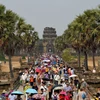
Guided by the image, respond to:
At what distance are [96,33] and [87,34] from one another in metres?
4.98

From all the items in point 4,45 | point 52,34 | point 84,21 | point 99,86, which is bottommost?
point 99,86

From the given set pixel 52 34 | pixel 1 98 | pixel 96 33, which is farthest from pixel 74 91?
pixel 52 34

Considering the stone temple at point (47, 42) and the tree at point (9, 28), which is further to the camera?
the stone temple at point (47, 42)

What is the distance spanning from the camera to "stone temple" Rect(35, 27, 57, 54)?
154375 mm

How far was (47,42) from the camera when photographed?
6147 inches

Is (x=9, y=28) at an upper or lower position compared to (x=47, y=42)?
lower

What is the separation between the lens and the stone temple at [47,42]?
15438 centimetres

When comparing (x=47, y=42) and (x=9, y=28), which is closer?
(x=9, y=28)

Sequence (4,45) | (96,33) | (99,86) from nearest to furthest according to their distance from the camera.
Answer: (99,86) < (96,33) < (4,45)

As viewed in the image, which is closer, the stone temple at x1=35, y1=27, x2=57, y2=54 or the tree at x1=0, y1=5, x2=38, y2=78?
the tree at x1=0, y1=5, x2=38, y2=78

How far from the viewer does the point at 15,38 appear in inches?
1439

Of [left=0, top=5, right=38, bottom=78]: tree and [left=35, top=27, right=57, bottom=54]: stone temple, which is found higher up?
[left=35, top=27, right=57, bottom=54]: stone temple

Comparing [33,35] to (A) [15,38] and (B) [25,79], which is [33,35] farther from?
(B) [25,79]

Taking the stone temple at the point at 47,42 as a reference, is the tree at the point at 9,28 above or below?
below
